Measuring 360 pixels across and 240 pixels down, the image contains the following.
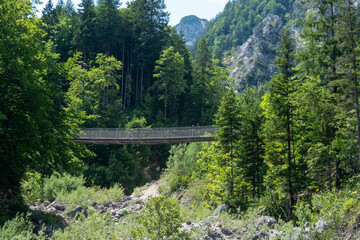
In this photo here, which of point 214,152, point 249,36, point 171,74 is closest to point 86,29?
point 171,74

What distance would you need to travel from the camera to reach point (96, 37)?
4559 centimetres

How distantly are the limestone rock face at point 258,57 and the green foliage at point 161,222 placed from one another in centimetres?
11123

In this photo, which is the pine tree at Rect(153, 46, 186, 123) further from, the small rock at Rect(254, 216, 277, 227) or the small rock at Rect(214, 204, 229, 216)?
the small rock at Rect(254, 216, 277, 227)

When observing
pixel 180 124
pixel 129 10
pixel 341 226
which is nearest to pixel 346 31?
pixel 341 226

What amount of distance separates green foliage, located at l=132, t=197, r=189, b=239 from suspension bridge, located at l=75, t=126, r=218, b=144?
53.4ft

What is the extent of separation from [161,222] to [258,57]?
126m

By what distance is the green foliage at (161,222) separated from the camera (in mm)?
7840

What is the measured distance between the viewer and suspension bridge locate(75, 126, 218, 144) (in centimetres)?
2520

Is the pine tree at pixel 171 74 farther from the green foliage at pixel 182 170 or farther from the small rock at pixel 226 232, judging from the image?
the small rock at pixel 226 232

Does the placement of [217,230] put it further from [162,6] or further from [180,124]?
[162,6]

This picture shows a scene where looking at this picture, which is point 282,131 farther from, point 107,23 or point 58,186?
point 107,23

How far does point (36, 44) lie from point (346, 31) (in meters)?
12.4

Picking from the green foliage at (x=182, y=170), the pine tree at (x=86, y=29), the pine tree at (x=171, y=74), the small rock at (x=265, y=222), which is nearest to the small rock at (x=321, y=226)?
the small rock at (x=265, y=222)

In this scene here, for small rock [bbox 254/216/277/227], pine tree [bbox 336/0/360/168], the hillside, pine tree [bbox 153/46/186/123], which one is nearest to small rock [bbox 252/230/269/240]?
small rock [bbox 254/216/277/227]
